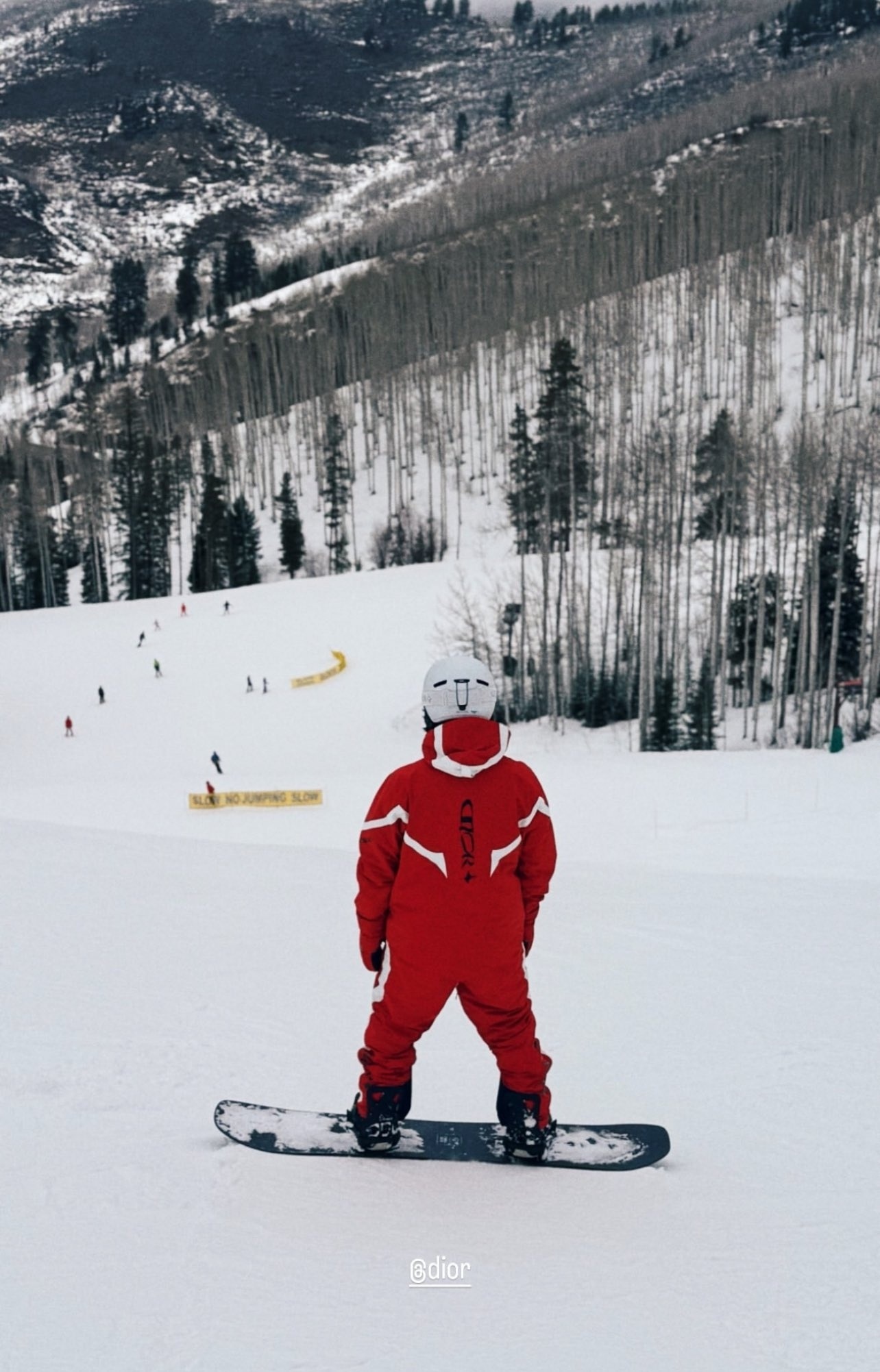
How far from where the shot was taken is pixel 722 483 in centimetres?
3303

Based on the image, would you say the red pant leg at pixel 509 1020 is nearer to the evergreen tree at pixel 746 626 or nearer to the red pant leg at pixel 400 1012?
the red pant leg at pixel 400 1012

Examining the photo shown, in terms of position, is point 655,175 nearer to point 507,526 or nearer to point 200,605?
point 507,526

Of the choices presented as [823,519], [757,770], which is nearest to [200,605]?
[823,519]

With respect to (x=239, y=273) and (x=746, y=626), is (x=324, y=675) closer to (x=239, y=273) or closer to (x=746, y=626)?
(x=746, y=626)

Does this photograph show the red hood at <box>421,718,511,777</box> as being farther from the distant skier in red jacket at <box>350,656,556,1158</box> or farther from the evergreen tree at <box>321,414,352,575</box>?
the evergreen tree at <box>321,414,352,575</box>

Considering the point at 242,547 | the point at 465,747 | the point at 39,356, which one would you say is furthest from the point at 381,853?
the point at 39,356

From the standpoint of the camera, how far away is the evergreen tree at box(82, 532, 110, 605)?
56013mm

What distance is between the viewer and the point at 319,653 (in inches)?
1473

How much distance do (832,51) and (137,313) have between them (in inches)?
4888

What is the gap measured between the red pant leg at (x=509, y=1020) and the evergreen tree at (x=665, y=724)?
23442mm

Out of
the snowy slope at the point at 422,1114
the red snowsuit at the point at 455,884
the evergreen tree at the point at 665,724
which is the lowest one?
the evergreen tree at the point at 665,724

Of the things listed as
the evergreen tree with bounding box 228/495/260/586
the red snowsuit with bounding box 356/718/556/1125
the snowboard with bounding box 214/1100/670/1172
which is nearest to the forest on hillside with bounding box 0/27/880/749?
the evergreen tree with bounding box 228/495/260/586

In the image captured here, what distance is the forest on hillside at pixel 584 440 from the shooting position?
30109 mm

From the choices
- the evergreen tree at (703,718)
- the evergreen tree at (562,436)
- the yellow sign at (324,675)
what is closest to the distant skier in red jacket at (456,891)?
the evergreen tree at (703,718)
